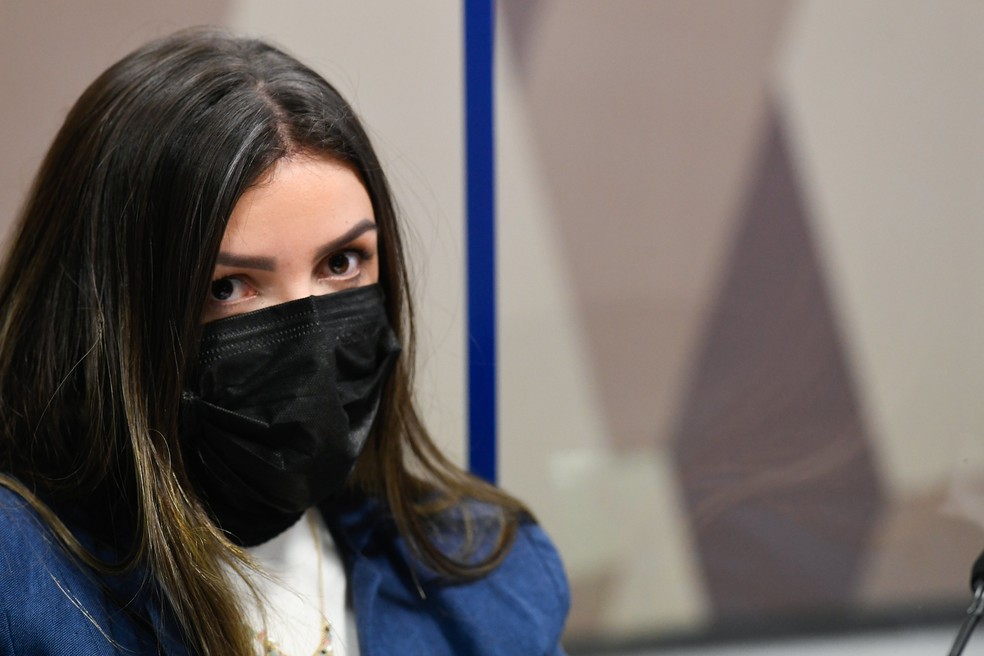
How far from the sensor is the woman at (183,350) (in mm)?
938

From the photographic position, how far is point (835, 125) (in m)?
1.50

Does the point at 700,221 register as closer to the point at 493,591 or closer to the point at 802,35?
the point at 802,35

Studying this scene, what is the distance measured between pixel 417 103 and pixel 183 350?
1.89ft

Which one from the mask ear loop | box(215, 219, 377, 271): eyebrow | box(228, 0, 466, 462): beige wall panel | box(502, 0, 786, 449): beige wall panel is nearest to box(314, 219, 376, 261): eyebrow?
box(215, 219, 377, 271): eyebrow

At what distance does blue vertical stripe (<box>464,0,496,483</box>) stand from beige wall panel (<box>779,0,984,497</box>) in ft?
1.53

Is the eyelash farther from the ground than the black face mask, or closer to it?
farther from the ground

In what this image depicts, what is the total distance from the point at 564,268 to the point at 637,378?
21 centimetres

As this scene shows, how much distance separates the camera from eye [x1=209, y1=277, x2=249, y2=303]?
0.98 metres

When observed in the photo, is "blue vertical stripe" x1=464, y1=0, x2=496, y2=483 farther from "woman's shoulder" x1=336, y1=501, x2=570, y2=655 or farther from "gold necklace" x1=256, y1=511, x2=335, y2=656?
"gold necklace" x1=256, y1=511, x2=335, y2=656

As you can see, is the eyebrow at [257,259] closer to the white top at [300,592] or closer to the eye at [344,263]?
the eye at [344,263]

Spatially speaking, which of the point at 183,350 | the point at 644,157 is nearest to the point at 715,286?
the point at 644,157

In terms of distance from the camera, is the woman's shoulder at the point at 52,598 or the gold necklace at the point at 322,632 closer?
the woman's shoulder at the point at 52,598

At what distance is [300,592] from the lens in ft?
3.63

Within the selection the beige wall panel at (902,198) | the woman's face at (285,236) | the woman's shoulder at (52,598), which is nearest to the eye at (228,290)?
the woman's face at (285,236)
